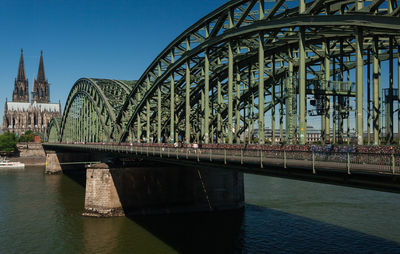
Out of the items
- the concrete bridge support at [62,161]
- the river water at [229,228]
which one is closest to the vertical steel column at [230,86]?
the river water at [229,228]

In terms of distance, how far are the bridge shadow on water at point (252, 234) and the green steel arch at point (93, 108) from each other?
33.0 meters

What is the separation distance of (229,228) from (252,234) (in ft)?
9.98

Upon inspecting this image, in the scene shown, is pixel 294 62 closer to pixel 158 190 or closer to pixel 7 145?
pixel 158 190

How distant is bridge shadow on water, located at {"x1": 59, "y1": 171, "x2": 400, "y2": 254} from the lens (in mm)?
30547

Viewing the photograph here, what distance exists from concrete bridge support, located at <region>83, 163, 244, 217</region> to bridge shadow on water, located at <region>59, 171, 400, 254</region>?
123 centimetres

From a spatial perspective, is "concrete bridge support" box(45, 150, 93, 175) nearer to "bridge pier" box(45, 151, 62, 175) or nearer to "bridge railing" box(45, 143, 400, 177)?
"bridge pier" box(45, 151, 62, 175)

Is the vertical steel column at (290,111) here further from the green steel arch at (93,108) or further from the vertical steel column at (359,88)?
the green steel arch at (93,108)

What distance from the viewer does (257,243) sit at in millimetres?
32469

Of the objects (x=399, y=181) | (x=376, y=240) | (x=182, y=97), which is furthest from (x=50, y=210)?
(x=399, y=181)

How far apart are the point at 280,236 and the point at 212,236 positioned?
5.73 metres

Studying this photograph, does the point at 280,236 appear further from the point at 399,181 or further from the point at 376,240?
the point at 399,181

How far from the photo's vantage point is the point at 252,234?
3528cm

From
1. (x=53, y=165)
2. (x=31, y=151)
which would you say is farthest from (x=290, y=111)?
(x=31, y=151)

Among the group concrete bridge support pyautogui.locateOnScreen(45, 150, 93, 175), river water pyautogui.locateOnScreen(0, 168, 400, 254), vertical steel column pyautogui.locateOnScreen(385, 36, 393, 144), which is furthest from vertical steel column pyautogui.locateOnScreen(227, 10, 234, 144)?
concrete bridge support pyautogui.locateOnScreen(45, 150, 93, 175)
